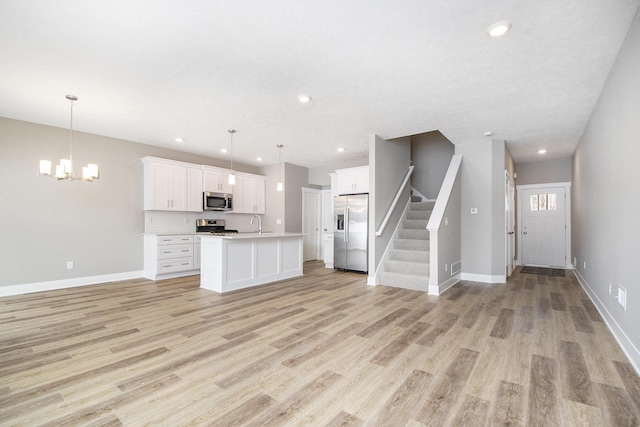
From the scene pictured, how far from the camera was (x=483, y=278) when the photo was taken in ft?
17.9

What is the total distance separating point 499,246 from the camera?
5.41 metres

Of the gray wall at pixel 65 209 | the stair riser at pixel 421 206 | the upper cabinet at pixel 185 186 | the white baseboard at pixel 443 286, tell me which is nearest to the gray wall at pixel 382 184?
the stair riser at pixel 421 206

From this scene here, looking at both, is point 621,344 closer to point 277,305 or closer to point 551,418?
point 551,418

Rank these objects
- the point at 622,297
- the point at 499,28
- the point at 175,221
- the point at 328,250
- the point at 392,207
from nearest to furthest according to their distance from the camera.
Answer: the point at 499,28 → the point at 622,297 → the point at 392,207 → the point at 175,221 → the point at 328,250

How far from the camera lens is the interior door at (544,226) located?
280 inches

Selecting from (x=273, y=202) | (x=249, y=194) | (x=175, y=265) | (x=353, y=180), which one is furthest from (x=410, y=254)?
(x=175, y=265)

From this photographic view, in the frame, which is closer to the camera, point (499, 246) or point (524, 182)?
point (499, 246)

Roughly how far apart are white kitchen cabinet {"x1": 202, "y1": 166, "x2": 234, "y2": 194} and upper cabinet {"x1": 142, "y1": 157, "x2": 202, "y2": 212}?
0.11 metres

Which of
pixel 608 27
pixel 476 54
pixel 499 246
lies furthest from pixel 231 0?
pixel 499 246

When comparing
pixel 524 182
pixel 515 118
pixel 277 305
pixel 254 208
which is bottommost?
pixel 277 305

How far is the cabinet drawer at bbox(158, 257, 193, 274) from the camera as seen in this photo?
222 inches

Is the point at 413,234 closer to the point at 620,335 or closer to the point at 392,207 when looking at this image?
the point at 392,207

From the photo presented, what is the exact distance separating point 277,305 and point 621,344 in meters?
3.48

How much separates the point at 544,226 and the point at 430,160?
323 centimetres
